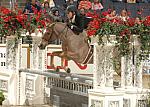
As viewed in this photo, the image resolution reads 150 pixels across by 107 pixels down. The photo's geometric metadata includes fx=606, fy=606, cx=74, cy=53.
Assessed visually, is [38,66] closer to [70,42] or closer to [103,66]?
[70,42]

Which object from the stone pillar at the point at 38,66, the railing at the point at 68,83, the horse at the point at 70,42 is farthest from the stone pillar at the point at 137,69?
the stone pillar at the point at 38,66

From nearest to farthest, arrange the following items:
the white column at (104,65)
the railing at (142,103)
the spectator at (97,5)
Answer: the white column at (104,65), the railing at (142,103), the spectator at (97,5)

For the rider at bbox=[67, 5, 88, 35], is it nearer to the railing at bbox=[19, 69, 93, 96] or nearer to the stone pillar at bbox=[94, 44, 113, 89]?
the railing at bbox=[19, 69, 93, 96]

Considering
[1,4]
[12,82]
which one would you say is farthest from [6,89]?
[1,4]

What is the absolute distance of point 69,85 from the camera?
12.9 meters

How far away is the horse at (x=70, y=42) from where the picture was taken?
1438 cm

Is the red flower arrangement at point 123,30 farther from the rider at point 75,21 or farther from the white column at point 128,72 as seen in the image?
the rider at point 75,21

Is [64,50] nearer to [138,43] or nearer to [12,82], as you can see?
[12,82]

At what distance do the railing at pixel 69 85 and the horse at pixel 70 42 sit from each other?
0.82 meters

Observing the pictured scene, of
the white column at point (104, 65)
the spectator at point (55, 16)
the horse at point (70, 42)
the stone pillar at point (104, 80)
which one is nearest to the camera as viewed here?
the stone pillar at point (104, 80)

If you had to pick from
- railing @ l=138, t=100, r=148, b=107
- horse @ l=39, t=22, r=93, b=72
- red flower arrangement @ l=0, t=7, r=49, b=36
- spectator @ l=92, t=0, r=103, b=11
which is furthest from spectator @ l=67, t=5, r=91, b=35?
spectator @ l=92, t=0, r=103, b=11

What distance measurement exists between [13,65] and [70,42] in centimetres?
158

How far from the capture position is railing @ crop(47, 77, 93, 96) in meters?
11.8

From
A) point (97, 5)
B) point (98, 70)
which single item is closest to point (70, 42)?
point (98, 70)
